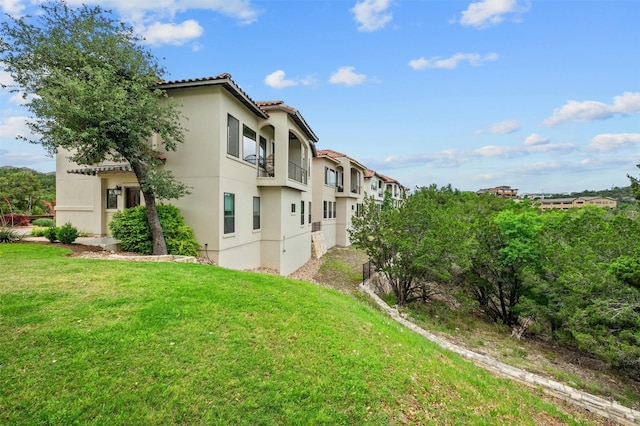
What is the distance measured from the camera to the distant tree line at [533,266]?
30.7ft

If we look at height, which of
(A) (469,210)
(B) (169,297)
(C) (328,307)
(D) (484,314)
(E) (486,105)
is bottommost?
(D) (484,314)

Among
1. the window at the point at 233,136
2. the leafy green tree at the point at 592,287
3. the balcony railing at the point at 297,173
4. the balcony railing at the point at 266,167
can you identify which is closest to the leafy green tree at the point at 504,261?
the leafy green tree at the point at 592,287

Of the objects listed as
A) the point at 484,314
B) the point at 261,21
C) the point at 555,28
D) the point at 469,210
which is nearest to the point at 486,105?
the point at 555,28

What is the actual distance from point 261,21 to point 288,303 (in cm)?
1332

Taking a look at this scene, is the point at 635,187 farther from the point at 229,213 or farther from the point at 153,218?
the point at 153,218

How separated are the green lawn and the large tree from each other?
4279 mm

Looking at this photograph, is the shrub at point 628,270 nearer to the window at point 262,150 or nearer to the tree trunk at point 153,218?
the tree trunk at point 153,218

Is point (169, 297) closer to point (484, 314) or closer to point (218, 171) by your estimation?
point (218, 171)

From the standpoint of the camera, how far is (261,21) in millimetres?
14102

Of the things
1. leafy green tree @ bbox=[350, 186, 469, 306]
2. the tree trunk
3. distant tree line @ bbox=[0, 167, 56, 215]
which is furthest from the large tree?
distant tree line @ bbox=[0, 167, 56, 215]

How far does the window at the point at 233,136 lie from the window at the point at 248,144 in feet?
2.12

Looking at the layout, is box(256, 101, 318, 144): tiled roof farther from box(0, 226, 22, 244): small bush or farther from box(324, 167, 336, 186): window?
box(0, 226, 22, 244): small bush

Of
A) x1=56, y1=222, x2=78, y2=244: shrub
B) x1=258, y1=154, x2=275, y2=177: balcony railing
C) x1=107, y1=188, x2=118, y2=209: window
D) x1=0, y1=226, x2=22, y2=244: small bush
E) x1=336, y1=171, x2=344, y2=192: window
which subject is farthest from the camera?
x1=336, y1=171, x2=344, y2=192: window

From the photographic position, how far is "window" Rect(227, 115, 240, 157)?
41.4 ft
